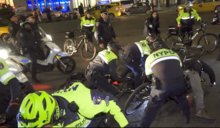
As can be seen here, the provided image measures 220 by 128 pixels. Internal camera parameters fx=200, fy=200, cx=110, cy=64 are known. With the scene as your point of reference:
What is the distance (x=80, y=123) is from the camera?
237 cm

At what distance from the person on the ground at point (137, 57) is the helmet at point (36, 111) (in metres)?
2.35

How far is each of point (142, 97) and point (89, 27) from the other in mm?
4341

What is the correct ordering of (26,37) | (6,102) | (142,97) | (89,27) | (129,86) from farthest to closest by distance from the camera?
(89,27) < (26,37) < (129,86) < (142,97) < (6,102)

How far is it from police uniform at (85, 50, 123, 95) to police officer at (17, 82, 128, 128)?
1.49m

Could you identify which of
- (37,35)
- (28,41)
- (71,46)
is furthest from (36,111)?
(71,46)

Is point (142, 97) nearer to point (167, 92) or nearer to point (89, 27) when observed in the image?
point (167, 92)

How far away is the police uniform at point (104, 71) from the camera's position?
394 centimetres

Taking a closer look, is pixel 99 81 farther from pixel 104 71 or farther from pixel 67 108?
pixel 67 108

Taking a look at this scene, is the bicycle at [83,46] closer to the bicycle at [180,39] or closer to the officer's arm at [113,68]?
the bicycle at [180,39]

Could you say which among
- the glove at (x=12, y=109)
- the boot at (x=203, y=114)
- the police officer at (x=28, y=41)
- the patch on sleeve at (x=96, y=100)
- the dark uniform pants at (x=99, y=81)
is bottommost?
the boot at (x=203, y=114)

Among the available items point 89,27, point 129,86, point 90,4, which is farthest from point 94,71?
point 90,4

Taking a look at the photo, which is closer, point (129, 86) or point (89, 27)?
point (129, 86)

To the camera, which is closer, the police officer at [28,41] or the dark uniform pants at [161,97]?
the dark uniform pants at [161,97]

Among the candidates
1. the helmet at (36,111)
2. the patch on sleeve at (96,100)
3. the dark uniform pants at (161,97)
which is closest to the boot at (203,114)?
the dark uniform pants at (161,97)
